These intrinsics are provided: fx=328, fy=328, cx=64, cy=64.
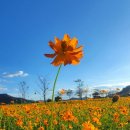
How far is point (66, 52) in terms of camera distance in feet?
8.61

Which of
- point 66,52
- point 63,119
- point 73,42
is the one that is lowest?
point 63,119

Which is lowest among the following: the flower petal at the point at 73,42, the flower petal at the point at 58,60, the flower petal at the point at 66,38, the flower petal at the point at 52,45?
the flower petal at the point at 58,60

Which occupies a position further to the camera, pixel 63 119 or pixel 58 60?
pixel 63 119

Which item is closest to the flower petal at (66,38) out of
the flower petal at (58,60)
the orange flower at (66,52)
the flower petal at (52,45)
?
the orange flower at (66,52)

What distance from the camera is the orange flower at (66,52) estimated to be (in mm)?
2517

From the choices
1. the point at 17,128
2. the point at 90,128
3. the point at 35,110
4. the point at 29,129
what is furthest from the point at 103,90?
the point at 90,128

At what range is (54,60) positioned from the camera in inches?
101

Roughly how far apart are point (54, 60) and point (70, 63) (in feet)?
0.47

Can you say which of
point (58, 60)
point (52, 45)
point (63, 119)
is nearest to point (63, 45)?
point (52, 45)

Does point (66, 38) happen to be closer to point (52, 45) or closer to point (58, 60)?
point (52, 45)

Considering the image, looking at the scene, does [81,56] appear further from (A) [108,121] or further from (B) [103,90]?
(B) [103,90]

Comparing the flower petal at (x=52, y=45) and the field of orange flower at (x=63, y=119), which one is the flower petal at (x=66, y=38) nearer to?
the flower petal at (x=52, y=45)

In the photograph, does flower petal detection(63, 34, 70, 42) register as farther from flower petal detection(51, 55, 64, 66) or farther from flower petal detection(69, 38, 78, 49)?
flower petal detection(51, 55, 64, 66)

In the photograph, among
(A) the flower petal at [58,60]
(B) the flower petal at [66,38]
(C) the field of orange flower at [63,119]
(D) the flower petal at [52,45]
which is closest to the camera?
(A) the flower petal at [58,60]
